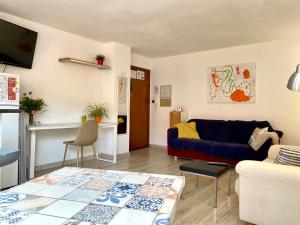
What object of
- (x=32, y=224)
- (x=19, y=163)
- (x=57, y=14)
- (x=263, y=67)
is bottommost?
(x=19, y=163)

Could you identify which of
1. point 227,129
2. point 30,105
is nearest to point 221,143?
point 227,129

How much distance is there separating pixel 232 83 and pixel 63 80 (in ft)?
11.0

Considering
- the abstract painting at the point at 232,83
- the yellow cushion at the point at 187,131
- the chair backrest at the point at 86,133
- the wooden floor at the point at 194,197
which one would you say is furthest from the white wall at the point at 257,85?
the chair backrest at the point at 86,133

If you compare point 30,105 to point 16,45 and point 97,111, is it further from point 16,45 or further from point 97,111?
point 97,111

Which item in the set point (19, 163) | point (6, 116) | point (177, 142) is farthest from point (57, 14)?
point (177, 142)

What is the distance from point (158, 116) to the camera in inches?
238

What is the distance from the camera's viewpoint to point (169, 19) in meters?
3.39

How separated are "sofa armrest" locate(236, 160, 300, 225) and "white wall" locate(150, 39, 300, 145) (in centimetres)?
284

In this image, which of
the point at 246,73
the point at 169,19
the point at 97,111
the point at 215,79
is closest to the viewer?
the point at 169,19

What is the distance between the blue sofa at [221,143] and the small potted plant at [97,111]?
4.56 feet

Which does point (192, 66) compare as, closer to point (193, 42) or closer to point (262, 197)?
point (193, 42)

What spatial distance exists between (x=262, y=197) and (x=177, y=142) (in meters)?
2.74

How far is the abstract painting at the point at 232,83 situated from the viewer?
15.3 feet

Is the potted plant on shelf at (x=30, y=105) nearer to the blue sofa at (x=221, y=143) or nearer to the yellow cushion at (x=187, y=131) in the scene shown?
the blue sofa at (x=221, y=143)
